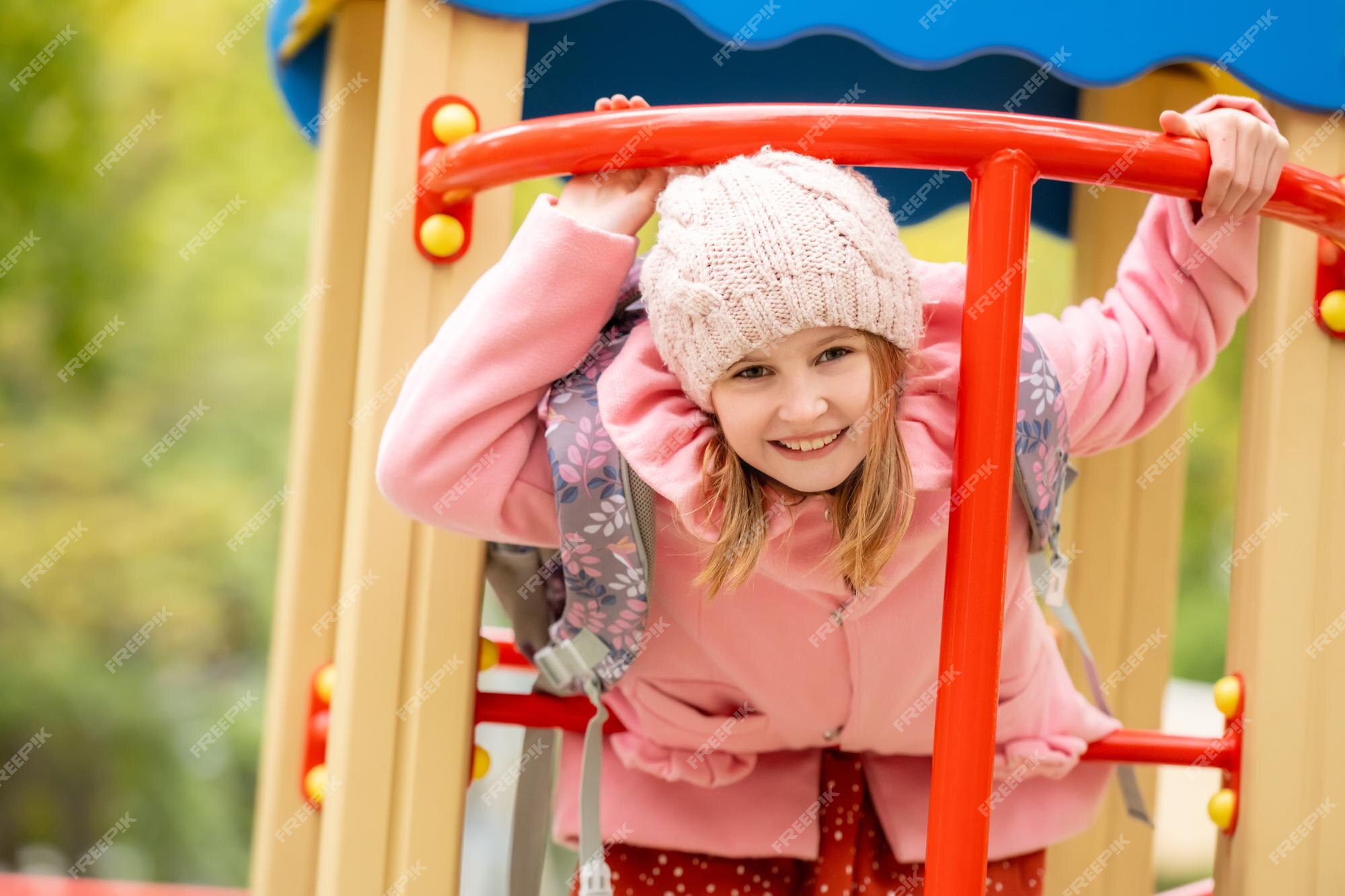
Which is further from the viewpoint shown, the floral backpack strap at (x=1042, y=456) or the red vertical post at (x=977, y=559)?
the floral backpack strap at (x=1042, y=456)

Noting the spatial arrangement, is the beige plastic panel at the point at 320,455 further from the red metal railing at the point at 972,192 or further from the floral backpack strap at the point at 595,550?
the red metal railing at the point at 972,192

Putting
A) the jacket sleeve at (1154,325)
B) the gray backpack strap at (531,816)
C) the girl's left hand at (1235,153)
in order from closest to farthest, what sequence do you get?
the girl's left hand at (1235,153), the jacket sleeve at (1154,325), the gray backpack strap at (531,816)

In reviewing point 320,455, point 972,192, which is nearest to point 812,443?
point 972,192

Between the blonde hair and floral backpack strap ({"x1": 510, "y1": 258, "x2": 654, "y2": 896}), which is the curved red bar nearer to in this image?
floral backpack strap ({"x1": 510, "y1": 258, "x2": 654, "y2": 896})

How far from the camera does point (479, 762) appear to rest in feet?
4.22

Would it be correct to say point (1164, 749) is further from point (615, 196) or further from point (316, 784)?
point (316, 784)

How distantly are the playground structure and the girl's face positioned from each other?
0.08m

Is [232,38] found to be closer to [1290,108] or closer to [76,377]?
[76,377]

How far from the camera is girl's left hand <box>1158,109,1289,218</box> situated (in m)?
1.03

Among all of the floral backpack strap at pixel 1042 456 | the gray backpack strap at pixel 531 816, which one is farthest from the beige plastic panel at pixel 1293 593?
the gray backpack strap at pixel 531 816

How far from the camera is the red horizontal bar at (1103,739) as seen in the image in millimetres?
1271

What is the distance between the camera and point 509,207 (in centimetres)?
123

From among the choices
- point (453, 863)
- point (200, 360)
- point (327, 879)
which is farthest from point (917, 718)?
point (200, 360)

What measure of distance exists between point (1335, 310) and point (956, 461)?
1.74 ft
